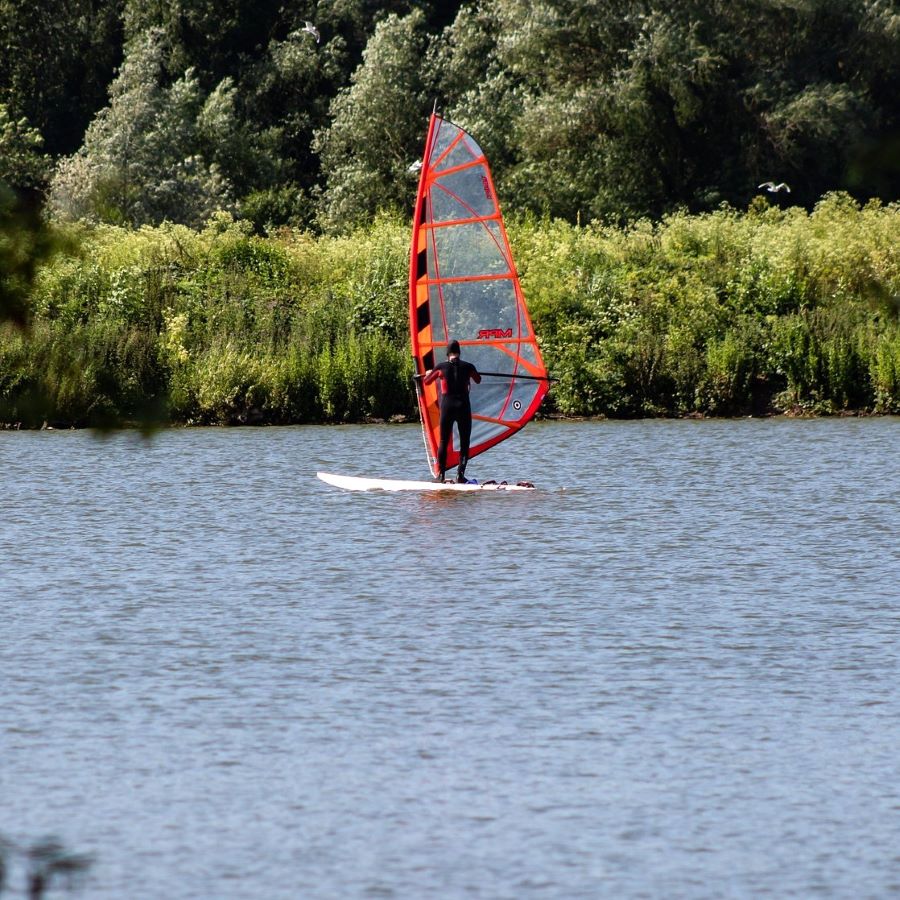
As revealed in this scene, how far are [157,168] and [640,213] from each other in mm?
12505

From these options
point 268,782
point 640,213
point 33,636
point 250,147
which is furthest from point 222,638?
point 250,147

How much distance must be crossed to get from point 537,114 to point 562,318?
14674 mm

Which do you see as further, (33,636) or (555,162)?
(555,162)

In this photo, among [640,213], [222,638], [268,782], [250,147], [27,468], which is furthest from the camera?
[250,147]

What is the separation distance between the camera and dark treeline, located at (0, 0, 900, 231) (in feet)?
151

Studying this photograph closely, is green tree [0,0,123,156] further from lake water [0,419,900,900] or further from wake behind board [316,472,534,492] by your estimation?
lake water [0,419,900,900]

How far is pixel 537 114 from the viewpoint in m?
46.3

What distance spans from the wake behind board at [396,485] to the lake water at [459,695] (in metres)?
0.33

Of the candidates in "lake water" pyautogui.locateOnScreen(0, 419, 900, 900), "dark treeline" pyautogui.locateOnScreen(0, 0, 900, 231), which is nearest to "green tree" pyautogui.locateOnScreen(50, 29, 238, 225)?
"dark treeline" pyautogui.locateOnScreen(0, 0, 900, 231)

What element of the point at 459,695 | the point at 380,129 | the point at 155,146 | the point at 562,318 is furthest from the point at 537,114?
the point at 459,695

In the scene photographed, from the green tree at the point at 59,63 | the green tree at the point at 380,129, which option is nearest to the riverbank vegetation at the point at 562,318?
the green tree at the point at 380,129

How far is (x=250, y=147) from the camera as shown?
52.8 meters

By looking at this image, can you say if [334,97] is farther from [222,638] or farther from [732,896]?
[732,896]

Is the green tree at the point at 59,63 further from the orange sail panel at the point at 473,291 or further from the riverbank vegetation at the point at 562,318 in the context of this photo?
the orange sail panel at the point at 473,291
